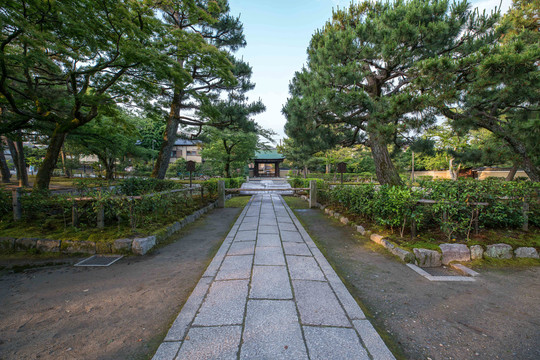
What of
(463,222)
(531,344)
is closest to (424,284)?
(531,344)

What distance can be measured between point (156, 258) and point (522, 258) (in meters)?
5.86

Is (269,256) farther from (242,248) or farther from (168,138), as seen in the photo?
(168,138)

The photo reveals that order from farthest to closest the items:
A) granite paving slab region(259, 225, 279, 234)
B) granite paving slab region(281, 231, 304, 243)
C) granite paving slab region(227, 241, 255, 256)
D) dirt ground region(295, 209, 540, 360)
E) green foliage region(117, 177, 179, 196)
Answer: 1. green foliage region(117, 177, 179, 196)
2. granite paving slab region(259, 225, 279, 234)
3. granite paving slab region(281, 231, 304, 243)
4. granite paving slab region(227, 241, 255, 256)
5. dirt ground region(295, 209, 540, 360)

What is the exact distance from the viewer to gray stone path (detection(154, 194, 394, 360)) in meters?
1.62

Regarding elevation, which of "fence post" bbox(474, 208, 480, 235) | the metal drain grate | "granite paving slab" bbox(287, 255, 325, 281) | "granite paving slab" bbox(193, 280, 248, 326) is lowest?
the metal drain grate

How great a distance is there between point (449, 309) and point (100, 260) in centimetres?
473

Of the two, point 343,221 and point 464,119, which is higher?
point 464,119

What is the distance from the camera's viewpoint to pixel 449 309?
2236 mm

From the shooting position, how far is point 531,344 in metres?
1.76

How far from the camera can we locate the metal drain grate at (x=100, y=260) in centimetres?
339

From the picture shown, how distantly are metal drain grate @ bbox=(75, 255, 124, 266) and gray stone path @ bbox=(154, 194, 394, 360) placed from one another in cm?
163

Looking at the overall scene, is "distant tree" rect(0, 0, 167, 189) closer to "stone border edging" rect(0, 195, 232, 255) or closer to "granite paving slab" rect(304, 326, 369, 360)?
→ "stone border edging" rect(0, 195, 232, 255)

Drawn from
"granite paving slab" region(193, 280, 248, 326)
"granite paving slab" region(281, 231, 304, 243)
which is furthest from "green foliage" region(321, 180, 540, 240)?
"granite paving slab" region(193, 280, 248, 326)

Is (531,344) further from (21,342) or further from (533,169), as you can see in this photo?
(533,169)
